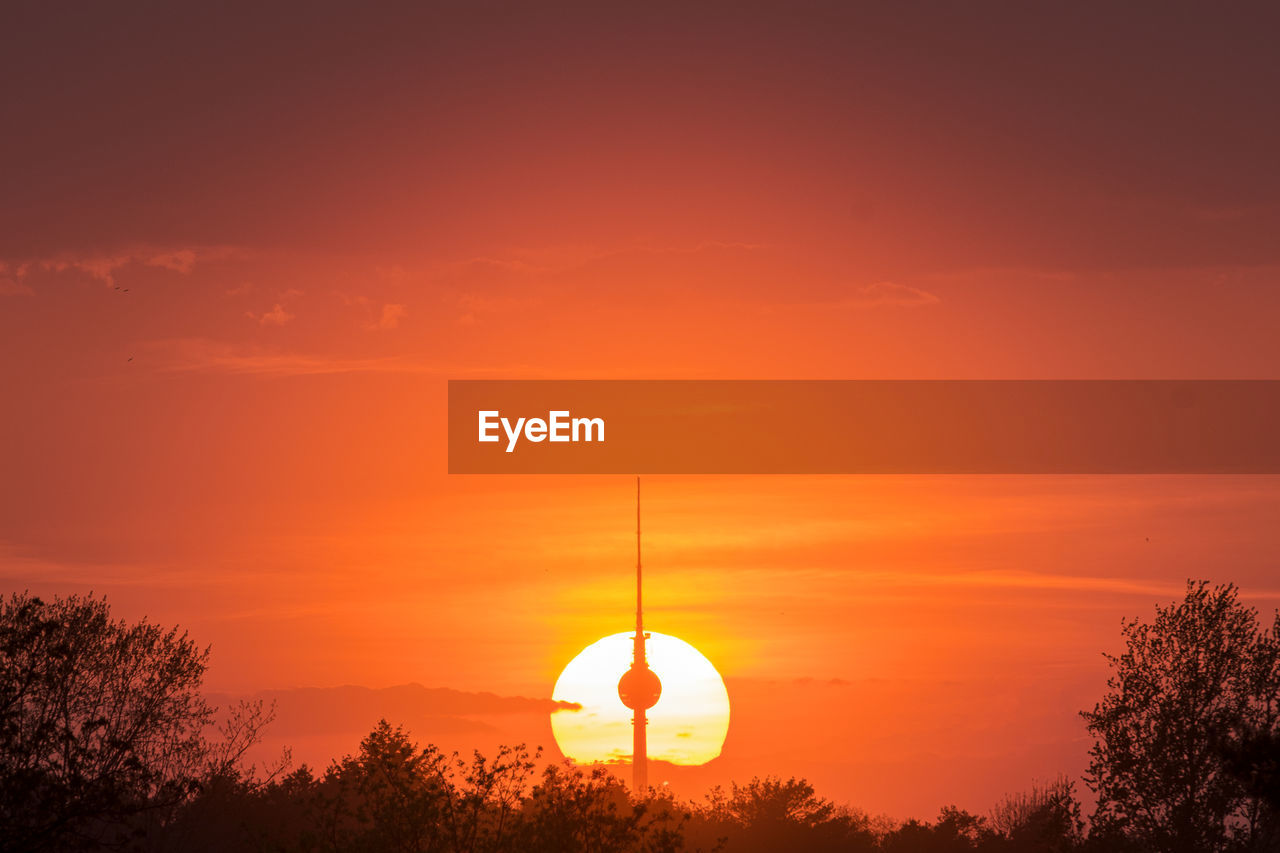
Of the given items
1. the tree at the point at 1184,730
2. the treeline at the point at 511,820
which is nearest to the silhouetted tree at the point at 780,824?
→ the treeline at the point at 511,820

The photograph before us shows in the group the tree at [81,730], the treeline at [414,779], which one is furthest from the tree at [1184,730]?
the tree at [81,730]

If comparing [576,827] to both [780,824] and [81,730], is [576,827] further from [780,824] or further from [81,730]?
[780,824]

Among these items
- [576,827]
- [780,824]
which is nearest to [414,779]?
[576,827]

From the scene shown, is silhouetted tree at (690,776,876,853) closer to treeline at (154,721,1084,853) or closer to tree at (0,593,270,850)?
treeline at (154,721,1084,853)

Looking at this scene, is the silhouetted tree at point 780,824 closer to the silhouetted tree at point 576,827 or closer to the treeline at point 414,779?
the treeline at point 414,779

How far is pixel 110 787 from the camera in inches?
1571

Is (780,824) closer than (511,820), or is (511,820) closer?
(511,820)

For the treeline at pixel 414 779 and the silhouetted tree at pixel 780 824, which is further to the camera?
the silhouetted tree at pixel 780 824

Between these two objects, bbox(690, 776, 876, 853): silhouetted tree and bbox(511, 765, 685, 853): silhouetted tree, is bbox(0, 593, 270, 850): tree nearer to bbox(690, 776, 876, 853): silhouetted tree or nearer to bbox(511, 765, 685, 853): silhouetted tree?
bbox(511, 765, 685, 853): silhouetted tree

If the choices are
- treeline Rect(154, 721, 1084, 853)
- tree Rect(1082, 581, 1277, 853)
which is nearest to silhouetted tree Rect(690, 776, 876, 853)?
treeline Rect(154, 721, 1084, 853)

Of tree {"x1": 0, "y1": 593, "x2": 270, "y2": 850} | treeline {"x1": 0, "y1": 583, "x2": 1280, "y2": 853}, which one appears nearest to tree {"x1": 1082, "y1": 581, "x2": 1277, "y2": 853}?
treeline {"x1": 0, "y1": 583, "x2": 1280, "y2": 853}

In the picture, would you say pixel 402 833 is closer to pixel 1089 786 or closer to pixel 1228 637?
pixel 1089 786

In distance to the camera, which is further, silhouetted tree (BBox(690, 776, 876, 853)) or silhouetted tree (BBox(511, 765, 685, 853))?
silhouetted tree (BBox(690, 776, 876, 853))

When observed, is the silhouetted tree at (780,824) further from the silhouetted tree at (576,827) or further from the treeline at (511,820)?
the silhouetted tree at (576,827)
